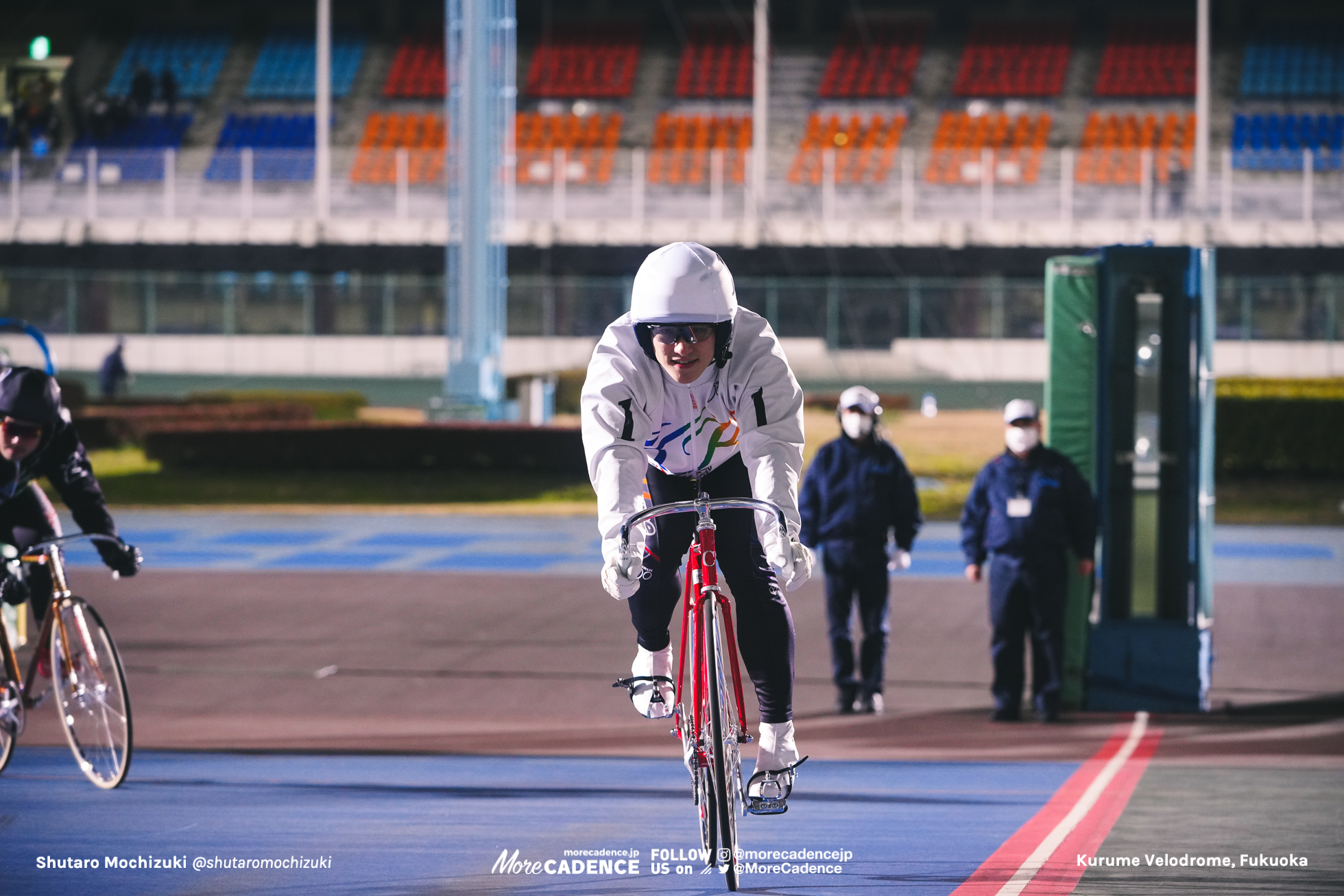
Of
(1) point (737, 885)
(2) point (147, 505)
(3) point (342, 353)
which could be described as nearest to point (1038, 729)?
(1) point (737, 885)

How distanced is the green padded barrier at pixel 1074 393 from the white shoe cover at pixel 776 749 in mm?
5513

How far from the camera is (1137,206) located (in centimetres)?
3441

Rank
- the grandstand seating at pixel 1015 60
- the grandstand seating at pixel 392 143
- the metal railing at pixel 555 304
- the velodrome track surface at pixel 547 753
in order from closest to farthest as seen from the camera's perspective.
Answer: the velodrome track surface at pixel 547 753 → the metal railing at pixel 555 304 → the grandstand seating at pixel 392 143 → the grandstand seating at pixel 1015 60

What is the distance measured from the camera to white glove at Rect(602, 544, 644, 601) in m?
4.82

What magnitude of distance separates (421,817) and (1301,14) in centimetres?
4407

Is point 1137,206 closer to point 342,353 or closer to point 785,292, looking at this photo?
point 785,292

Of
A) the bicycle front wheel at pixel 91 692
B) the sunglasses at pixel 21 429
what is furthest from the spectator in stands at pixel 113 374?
the sunglasses at pixel 21 429

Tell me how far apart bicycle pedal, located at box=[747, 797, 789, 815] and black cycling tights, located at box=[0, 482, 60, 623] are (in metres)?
3.88

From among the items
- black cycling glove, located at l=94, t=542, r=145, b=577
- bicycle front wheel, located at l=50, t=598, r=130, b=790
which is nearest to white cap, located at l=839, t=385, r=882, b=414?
black cycling glove, located at l=94, t=542, r=145, b=577

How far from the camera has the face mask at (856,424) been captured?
1011 cm

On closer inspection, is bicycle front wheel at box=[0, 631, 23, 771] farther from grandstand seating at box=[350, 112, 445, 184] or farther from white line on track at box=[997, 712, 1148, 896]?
grandstand seating at box=[350, 112, 445, 184]

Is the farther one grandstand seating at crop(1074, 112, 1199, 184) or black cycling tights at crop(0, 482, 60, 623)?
grandstand seating at crop(1074, 112, 1199, 184)

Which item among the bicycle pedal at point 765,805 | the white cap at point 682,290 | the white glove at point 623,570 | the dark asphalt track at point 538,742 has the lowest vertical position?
the dark asphalt track at point 538,742

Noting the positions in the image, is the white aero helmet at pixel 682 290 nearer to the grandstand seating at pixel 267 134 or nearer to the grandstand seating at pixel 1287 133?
the grandstand seating at pixel 267 134
